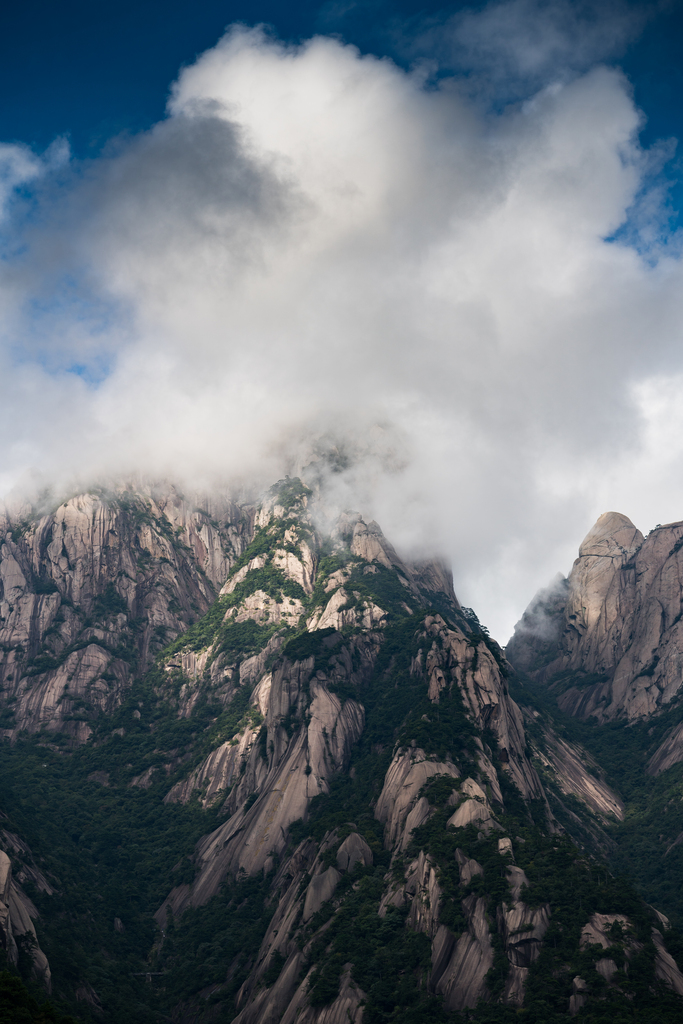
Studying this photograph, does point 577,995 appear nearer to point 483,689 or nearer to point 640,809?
point 483,689

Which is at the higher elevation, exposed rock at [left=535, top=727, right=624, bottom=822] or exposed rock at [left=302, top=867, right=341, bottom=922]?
exposed rock at [left=535, top=727, right=624, bottom=822]

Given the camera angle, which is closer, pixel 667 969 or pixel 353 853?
pixel 667 969

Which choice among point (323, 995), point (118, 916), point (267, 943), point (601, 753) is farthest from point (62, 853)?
point (601, 753)

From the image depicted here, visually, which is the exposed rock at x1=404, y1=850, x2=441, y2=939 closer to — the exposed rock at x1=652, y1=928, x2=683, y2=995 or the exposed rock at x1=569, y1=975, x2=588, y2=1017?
the exposed rock at x1=569, y1=975, x2=588, y2=1017

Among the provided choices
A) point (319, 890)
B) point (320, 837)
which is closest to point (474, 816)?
point (319, 890)

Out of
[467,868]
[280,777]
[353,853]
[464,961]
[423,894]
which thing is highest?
[280,777]

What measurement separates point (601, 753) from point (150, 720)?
102114mm

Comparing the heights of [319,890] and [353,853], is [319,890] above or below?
below

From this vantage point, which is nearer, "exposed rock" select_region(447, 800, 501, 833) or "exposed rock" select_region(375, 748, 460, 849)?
"exposed rock" select_region(447, 800, 501, 833)

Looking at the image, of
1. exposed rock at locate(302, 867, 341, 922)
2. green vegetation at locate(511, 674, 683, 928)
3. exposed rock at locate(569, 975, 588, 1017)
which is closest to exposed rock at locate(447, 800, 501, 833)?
exposed rock at locate(302, 867, 341, 922)

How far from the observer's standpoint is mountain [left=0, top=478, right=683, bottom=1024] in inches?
3871

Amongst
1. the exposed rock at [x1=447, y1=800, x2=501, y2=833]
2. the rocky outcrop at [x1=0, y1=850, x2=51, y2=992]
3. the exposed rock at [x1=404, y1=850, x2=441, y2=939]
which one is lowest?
the rocky outcrop at [x1=0, y1=850, x2=51, y2=992]

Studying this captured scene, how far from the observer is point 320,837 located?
5044 inches

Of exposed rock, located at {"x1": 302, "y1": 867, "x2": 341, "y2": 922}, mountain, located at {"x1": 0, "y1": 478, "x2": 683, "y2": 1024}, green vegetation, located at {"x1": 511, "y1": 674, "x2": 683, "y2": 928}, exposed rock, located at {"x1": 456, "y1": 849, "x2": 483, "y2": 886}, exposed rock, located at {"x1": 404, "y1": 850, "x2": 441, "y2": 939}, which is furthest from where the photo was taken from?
green vegetation, located at {"x1": 511, "y1": 674, "x2": 683, "y2": 928}
